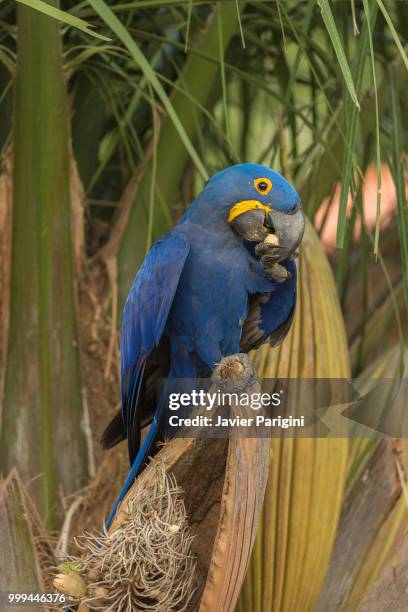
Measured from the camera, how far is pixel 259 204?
145 centimetres

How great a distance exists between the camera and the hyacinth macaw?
143 centimetres

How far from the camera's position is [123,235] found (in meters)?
1.69

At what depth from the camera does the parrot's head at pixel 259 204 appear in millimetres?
1405

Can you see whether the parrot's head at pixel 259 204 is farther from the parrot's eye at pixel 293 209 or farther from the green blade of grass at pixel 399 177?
the green blade of grass at pixel 399 177

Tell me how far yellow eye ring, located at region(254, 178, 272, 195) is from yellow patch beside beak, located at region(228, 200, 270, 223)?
0.02 m

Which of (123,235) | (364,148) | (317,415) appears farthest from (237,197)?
(364,148)

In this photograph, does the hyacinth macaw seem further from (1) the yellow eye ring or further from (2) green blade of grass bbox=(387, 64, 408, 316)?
(2) green blade of grass bbox=(387, 64, 408, 316)

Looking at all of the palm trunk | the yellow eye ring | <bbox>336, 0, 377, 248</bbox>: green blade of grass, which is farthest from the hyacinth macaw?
<bbox>336, 0, 377, 248</bbox>: green blade of grass

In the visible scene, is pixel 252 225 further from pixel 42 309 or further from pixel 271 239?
pixel 42 309

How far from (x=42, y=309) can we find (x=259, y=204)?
1.38 feet

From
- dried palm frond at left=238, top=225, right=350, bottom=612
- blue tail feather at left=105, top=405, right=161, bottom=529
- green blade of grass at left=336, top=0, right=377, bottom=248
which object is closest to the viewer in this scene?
green blade of grass at left=336, top=0, right=377, bottom=248

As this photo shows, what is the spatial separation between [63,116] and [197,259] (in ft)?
1.13

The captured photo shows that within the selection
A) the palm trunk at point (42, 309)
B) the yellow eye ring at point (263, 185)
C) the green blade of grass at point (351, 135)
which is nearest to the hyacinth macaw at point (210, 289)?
the yellow eye ring at point (263, 185)

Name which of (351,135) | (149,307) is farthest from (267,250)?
(351,135)
